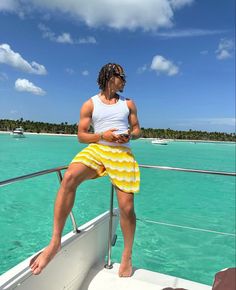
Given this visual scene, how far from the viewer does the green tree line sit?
3253 inches

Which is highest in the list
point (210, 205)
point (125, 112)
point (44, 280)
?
point (125, 112)

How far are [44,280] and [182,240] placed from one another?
522 centimetres

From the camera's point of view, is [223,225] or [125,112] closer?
[125,112]

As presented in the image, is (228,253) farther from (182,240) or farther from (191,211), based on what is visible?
(191,211)

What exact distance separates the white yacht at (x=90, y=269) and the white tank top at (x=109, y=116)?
411 millimetres

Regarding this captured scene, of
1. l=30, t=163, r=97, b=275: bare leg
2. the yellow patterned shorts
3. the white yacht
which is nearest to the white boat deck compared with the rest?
the white yacht

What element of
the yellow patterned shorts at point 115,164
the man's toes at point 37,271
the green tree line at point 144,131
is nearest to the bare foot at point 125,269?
the yellow patterned shorts at point 115,164

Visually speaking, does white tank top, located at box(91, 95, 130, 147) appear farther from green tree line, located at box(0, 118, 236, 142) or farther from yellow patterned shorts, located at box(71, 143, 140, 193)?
green tree line, located at box(0, 118, 236, 142)

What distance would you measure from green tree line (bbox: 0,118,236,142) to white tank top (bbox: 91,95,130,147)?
246ft

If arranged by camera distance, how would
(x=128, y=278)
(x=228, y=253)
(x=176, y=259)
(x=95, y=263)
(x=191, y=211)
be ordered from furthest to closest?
1. (x=191, y=211)
2. (x=228, y=253)
3. (x=176, y=259)
4. (x=95, y=263)
5. (x=128, y=278)

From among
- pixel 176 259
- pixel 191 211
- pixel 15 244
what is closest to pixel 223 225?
pixel 191 211

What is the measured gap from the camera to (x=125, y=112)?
216 cm

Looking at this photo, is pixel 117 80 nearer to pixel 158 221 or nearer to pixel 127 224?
pixel 127 224

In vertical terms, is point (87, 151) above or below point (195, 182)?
above
